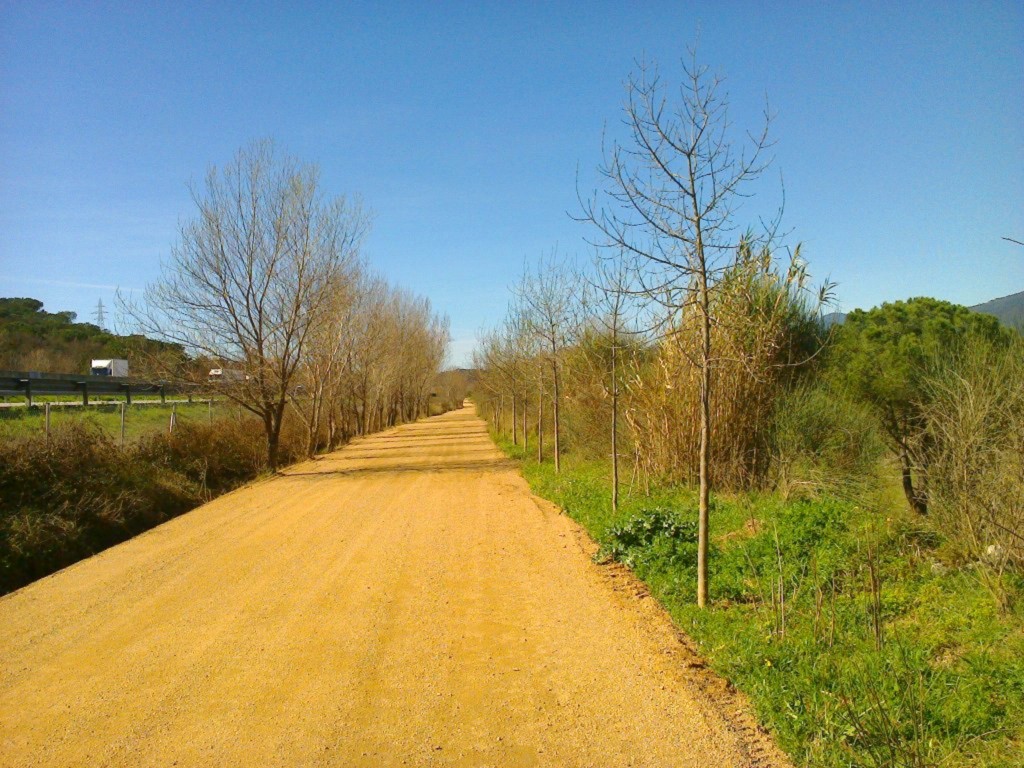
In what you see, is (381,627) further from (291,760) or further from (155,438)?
(155,438)

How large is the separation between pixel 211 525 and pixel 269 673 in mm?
7491

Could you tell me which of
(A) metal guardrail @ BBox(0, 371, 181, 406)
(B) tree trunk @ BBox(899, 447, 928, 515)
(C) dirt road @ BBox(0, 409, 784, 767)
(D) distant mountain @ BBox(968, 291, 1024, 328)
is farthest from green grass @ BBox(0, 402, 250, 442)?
(D) distant mountain @ BBox(968, 291, 1024, 328)

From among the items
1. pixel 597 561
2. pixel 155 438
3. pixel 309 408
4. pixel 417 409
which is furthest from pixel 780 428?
pixel 417 409

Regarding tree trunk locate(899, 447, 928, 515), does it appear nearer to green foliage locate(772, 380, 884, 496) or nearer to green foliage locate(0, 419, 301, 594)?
green foliage locate(772, 380, 884, 496)

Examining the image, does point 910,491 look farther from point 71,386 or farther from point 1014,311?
point 71,386

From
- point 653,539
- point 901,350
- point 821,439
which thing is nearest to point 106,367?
point 821,439

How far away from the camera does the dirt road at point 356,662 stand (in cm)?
438

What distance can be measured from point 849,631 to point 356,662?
372 cm

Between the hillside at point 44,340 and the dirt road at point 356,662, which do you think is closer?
the dirt road at point 356,662

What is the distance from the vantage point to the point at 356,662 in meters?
5.69

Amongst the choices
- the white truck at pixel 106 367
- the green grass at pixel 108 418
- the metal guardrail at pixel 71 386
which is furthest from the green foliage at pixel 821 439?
the white truck at pixel 106 367

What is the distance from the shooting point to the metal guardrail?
21.7 meters

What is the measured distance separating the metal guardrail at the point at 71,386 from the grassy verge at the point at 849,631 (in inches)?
→ 632

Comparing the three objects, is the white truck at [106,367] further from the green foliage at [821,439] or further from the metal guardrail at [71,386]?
the green foliage at [821,439]
